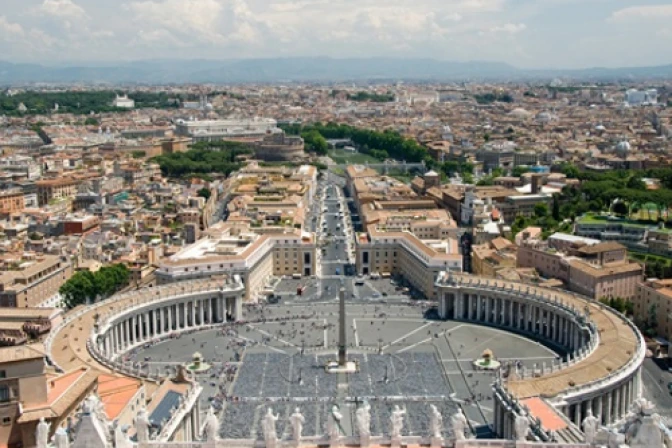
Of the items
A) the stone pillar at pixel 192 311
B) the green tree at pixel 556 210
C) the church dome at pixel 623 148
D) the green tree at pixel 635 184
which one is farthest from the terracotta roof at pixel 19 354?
the church dome at pixel 623 148

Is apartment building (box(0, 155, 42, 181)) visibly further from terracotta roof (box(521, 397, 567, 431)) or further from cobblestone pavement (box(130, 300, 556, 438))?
terracotta roof (box(521, 397, 567, 431))

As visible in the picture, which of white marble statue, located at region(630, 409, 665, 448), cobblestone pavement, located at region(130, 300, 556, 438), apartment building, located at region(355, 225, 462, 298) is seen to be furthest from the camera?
apartment building, located at region(355, 225, 462, 298)

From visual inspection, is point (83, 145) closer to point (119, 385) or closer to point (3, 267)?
point (3, 267)

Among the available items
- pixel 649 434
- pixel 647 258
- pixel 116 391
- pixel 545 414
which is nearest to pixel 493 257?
pixel 647 258

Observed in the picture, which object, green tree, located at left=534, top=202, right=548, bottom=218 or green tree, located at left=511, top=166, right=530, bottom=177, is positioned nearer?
green tree, located at left=534, top=202, right=548, bottom=218

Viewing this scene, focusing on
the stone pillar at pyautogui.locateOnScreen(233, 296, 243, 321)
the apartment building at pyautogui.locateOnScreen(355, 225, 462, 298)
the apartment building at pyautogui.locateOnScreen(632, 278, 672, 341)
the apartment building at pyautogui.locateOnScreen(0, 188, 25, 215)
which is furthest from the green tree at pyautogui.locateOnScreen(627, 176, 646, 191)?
the apartment building at pyautogui.locateOnScreen(0, 188, 25, 215)
